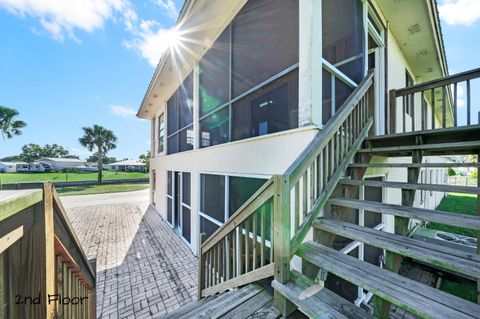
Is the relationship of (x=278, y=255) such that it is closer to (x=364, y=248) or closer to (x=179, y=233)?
(x=364, y=248)

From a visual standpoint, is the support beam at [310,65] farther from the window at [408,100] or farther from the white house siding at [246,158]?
the window at [408,100]

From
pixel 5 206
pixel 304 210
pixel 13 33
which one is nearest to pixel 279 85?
pixel 304 210

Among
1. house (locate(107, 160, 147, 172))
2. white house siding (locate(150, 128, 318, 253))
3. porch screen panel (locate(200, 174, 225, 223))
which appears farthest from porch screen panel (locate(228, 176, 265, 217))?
house (locate(107, 160, 147, 172))

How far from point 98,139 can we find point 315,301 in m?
29.2

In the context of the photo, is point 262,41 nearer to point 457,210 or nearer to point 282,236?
point 282,236

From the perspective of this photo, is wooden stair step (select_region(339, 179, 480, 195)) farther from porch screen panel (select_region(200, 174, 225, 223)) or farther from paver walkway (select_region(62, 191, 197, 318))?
paver walkway (select_region(62, 191, 197, 318))

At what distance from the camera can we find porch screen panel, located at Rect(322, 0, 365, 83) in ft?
10.8

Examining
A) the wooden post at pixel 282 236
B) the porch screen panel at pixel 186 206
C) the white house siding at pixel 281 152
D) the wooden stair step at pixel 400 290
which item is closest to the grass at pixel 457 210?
the white house siding at pixel 281 152

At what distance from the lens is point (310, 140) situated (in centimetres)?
219

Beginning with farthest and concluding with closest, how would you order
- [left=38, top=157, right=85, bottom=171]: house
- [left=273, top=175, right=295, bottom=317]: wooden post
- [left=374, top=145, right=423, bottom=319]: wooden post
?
[left=38, top=157, right=85, bottom=171]: house < [left=273, top=175, right=295, bottom=317]: wooden post < [left=374, top=145, right=423, bottom=319]: wooden post

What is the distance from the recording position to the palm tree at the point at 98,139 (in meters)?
23.8

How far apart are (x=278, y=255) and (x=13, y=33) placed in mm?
10710

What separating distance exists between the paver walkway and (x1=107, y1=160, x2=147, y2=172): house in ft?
133

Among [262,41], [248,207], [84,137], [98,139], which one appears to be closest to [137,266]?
[248,207]
